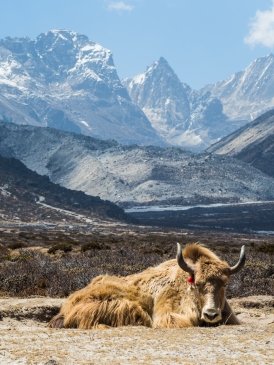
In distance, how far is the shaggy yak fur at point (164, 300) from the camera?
1068 centimetres

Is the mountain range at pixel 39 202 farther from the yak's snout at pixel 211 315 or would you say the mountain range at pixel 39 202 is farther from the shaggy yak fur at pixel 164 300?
the yak's snout at pixel 211 315

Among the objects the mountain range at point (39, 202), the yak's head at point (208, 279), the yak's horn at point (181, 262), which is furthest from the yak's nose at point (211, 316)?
the mountain range at point (39, 202)

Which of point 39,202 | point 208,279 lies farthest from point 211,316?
point 39,202

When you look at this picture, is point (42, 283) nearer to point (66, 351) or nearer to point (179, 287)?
point (179, 287)

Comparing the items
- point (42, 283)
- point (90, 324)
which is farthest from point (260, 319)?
point (42, 283)

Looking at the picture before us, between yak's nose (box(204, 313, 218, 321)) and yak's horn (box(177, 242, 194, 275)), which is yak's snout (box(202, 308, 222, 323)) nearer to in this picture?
yak's nose (box(204, 313, 218, 321))

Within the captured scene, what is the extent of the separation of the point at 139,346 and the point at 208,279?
3060 millimetres

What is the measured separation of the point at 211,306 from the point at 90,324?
2026 millimetres

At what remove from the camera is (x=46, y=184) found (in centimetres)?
18212

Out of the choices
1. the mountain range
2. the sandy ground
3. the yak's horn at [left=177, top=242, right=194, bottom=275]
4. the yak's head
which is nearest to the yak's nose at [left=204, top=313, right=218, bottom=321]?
the yak's head

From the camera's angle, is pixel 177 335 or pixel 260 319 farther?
pixel 260 319

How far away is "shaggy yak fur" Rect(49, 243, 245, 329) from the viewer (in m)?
10.7

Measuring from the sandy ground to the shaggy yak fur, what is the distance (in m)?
0.58

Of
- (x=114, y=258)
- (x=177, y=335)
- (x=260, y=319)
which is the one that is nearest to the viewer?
(x=177, y=335)
